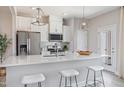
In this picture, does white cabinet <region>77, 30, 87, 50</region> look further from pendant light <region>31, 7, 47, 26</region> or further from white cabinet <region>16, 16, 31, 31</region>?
white cabinet <region>16, 16, 31, 31</region>

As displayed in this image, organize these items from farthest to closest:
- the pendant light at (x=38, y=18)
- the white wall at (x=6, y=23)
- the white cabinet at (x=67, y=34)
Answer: the white cabinet at (x=67, y=34)
the white wall at (x=6, y=23)
the pendant light at (x=38, y=18)

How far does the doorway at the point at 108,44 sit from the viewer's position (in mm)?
4828

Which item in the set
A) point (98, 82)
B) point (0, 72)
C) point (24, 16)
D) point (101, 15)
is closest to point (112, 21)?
point (101, 15)

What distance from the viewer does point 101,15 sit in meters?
5.47

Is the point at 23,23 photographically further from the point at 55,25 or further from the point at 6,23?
the point at 55,25

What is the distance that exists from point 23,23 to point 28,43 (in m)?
0.98

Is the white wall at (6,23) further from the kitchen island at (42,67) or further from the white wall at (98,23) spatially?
the white wall at (98,23)

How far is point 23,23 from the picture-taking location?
16.8ft

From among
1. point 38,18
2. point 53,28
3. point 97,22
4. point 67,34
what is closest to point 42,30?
point 53,28

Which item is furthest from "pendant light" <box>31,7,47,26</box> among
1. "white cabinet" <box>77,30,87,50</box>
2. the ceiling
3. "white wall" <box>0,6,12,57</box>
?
"white cabinet" <box>77,30,87,50</box>

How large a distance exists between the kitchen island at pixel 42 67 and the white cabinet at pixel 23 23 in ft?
7.59

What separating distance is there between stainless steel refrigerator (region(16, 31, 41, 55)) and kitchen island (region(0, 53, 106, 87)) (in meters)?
1.67

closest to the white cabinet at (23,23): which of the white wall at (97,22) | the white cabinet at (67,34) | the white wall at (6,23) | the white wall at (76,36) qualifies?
the white wall at (6,23)
